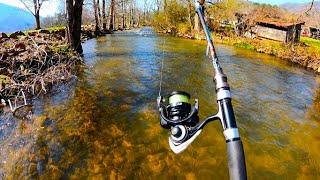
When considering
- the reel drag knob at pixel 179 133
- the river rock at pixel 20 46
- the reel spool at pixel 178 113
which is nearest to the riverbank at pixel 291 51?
the river rock at pixel 20 46

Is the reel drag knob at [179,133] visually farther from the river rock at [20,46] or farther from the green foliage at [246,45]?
the green foliage at [246,45]

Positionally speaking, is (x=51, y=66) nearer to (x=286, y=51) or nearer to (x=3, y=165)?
(x=3, y=165)

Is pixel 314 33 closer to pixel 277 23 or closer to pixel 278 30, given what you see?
pixel 278 30

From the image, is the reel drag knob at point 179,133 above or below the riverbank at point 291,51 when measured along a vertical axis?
above

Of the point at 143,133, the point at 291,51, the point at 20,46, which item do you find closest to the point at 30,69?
the point at 20,46

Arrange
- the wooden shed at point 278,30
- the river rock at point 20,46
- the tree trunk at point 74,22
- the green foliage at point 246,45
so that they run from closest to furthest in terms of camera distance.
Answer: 1. the river rock at point 20,46
2. the tree trunk at point 74,22
3. the green foliage at point 246,45
4. the wooden shed at point 278,30

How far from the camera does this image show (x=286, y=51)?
Result: 2441 centimetres

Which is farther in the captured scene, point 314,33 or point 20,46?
point 314,33

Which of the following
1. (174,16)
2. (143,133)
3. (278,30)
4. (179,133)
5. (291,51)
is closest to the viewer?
(179,133)

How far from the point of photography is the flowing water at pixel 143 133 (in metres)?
7.12

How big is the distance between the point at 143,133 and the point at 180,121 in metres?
5.94

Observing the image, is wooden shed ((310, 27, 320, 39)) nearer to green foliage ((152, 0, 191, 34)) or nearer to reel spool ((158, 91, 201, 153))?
green foliage ((152, 0, 191, 34))

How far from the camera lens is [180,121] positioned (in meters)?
3.01

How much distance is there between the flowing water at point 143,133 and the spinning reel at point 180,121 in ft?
12.2
